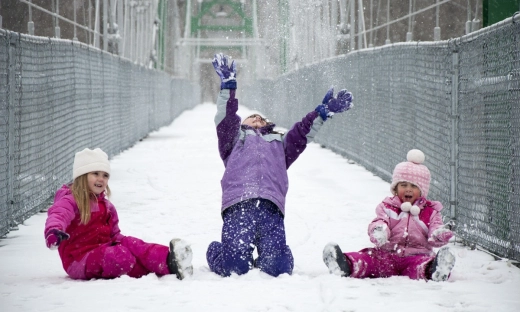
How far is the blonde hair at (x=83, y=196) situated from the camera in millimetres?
5070

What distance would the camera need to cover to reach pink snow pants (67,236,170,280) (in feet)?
16.6

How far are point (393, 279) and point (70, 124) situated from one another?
19.1 ft

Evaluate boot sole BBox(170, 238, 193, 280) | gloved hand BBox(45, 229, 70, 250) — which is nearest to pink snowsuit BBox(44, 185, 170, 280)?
boot sole BBox(170, 238, 193, 280)

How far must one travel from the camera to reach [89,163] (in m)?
5.25

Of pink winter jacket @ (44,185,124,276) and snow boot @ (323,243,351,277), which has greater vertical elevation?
pink winter jacket @ (44,185,124,276)

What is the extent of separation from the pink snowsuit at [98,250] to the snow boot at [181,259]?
10 centimetres

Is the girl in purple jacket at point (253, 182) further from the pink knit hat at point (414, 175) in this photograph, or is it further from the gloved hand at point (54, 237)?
the gloved hand at point (54, 237)

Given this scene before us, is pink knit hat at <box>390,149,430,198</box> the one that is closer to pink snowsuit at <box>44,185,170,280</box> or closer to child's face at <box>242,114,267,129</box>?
child's face at <box>242,114,267,129</box>

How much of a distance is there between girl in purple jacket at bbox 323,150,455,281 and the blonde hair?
141cm

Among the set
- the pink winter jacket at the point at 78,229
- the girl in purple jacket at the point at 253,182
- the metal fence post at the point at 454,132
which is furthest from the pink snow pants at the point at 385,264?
the metal fence post at the point at 454,132

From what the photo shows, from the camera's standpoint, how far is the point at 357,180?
36.3 ft

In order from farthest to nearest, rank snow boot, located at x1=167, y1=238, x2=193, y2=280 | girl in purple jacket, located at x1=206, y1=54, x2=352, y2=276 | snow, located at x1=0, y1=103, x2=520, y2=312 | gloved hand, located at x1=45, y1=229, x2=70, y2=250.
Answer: girl in purple jacket, located at x1=206, y1=54, x2=352, y2=276, snow boot, located at x1=167, y1=238, x2=193, y2=280, gloved hand, located at x1=45, y1=229, x2=70, y2=250, snow, located at x1=0, y1=103, x2=520, y2=312

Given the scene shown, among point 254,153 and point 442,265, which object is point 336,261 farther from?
point 254,153

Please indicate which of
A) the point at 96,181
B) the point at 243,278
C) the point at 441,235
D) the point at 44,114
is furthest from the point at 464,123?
the point at 44,114
